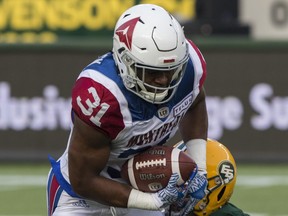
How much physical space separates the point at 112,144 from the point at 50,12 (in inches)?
373

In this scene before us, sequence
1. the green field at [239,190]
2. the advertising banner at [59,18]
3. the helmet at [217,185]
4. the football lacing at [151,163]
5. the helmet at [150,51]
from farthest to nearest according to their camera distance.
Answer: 1. the advertising banner at [59,18]
2. the green field at [239,190]
3. the helmet at [217,185]
4. the football lacing at [151,163]
5. the helmet at [150,51]

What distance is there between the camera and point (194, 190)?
5242 millimetres

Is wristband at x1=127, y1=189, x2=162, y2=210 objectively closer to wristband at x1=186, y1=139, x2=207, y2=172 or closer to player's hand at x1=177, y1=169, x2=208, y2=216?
player's hand at x1=177, y1=169, x2=208, y2=216

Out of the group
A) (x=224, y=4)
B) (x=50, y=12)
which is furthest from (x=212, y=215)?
(x=224, y=4)

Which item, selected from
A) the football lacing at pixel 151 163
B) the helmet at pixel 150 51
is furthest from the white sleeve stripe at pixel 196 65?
the football lacing at pixel 151 163

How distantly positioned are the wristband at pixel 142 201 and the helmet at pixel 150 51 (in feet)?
1.58

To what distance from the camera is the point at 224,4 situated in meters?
16.2

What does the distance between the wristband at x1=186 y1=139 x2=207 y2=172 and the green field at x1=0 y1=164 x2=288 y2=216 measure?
8.60ft

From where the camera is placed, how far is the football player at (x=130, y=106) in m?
5.10

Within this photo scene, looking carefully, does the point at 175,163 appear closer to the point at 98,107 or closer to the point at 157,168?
the point at 157,168

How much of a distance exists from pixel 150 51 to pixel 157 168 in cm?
60

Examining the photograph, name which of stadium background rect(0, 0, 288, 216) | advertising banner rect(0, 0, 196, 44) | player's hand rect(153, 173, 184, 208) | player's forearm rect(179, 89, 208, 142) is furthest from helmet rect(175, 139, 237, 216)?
advertising banner rect(0, 0, 196, 44)

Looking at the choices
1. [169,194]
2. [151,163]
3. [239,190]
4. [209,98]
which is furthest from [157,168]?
[209,98]

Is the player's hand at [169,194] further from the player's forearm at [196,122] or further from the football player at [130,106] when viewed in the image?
the player's forearm at [196,122]
